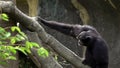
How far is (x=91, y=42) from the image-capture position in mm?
6051

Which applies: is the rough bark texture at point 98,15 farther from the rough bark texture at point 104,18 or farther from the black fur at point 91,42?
the black fur at point 91,42

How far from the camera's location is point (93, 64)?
609 cm

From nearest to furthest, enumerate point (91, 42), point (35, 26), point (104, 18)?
point (35, 26)
point (91, 42)
point (104, 18)

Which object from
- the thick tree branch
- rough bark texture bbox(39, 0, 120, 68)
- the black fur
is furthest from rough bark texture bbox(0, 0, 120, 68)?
the thick tree branch

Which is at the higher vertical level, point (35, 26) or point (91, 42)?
point (35, 26)

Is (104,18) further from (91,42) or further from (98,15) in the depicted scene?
(91,42)

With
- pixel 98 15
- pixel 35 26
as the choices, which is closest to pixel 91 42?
pixel 35 26

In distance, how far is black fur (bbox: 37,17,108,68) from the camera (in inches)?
236

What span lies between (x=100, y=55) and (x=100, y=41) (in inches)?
10.5

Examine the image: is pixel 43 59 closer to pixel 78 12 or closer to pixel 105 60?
pixel 105 60

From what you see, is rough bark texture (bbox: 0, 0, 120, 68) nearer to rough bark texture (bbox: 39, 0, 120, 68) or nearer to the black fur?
rough bark texture (bbox: 39, 0, 120, 68)

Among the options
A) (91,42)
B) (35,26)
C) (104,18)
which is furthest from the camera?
(104,18)

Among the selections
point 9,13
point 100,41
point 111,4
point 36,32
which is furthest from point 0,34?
point 111,4

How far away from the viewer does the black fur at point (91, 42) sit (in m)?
6.00
